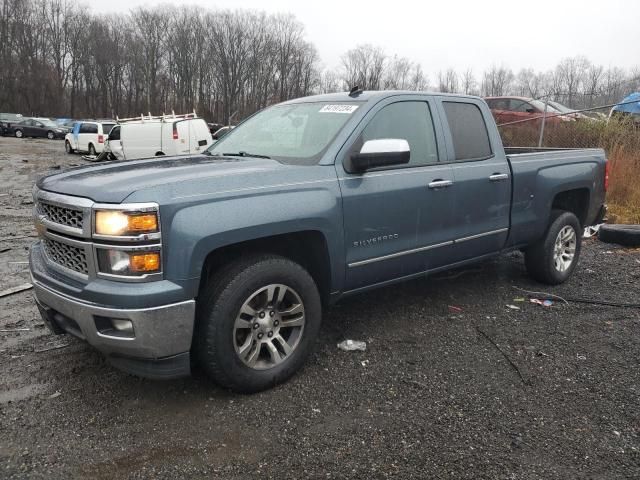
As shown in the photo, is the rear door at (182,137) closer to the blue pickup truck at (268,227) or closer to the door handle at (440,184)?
the blue pickup truck at (268,227)

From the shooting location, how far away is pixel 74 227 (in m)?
2.84

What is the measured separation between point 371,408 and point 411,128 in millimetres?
2161

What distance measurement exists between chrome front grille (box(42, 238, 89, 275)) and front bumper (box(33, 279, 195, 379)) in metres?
0.17

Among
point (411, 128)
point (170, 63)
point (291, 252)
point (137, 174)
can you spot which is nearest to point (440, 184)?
point (411, 128)

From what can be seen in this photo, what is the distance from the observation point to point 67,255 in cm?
296

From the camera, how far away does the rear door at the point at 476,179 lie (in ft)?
14.0

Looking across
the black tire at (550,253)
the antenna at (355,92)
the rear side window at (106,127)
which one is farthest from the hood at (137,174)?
the rear side window at (106,127)

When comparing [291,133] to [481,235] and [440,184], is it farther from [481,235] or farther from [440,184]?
[481,235]

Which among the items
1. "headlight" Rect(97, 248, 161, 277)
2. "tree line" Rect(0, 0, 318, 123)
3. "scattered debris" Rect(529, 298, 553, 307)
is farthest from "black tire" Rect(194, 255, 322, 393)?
"tree line" Rect(0, 0, 318, 123)

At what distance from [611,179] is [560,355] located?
755 centimetres

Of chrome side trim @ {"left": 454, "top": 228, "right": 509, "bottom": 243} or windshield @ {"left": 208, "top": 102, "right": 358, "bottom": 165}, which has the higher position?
windshield @ {"left": 208, "top": 102, "right": 358, "bottom": 165}

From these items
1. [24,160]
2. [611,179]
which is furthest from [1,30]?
[611,179]

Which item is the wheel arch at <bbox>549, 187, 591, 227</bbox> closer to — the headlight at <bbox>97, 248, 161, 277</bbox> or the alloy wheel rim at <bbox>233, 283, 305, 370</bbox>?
the alloy wheel rim at <bbox>233, 283, 305, 370</bbox>

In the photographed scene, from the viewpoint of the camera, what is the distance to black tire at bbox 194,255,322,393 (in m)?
2.93
